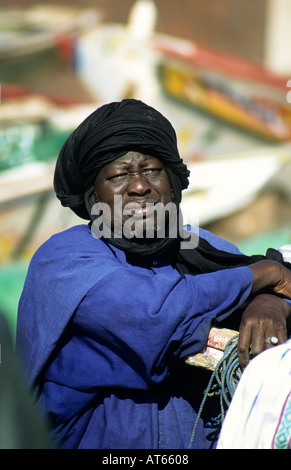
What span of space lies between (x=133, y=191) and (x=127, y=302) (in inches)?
15.4

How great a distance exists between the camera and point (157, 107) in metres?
8.55

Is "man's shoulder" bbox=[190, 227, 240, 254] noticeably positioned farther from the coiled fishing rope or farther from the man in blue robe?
the coiled fishing rope

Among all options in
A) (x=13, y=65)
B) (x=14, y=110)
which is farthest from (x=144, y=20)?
(x=14, y=110)

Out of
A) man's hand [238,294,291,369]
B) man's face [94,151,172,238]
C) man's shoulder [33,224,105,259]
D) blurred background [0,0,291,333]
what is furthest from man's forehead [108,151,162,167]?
blurred background [0,0,291,333]

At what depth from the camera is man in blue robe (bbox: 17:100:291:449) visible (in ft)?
6.59

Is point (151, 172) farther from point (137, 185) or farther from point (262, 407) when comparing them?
point (262, 407)

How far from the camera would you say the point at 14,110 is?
7016 mm

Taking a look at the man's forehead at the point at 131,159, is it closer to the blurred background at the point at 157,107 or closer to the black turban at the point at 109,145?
the black turban at the point at 109,145

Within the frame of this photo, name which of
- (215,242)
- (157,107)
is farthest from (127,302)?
(157,107)

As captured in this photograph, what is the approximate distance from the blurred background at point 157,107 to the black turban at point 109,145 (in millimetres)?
4721

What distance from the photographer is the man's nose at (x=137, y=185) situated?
2195 millimetres

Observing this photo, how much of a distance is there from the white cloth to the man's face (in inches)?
23.2
